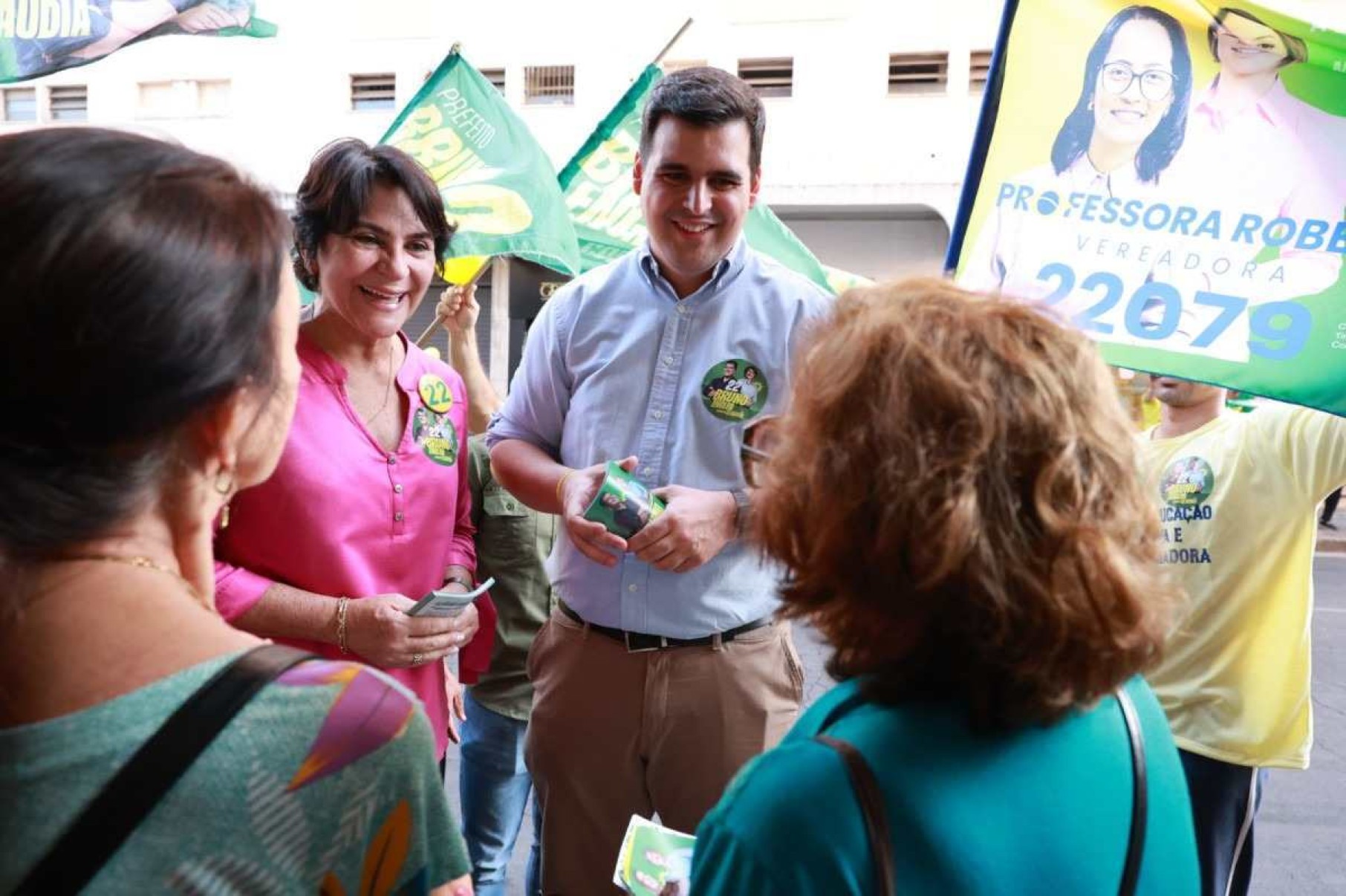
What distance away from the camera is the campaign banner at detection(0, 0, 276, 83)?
4.02m

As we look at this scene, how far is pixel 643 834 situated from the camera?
5.51 feet

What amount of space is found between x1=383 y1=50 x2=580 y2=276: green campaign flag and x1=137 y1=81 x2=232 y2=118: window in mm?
15865

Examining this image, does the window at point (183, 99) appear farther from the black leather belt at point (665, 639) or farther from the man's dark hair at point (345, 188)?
the black leather belt at point (665, 639)

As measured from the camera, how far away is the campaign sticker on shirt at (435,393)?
2348mm

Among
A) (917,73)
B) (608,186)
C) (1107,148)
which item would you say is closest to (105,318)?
(1107,148)

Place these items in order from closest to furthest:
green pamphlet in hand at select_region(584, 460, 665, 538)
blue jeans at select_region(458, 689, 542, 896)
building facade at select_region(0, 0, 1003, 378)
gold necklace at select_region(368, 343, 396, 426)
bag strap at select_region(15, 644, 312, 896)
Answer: bag strap at select_region(15, 644, 312, 896), green pamphlet in hand at select_region(584, 460, 665, 538), gold necklace at select_region(368, 343, 396, 426), blue jeans at select_region(458, 689, 542, 896), building facade at select_region(0, 0, 1003, 378)

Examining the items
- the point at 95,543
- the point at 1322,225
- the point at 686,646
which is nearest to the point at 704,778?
the point at 686,646

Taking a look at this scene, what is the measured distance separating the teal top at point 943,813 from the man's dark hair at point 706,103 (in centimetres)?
151

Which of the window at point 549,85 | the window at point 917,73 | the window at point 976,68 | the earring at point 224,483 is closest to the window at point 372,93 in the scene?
the window at point 549,85

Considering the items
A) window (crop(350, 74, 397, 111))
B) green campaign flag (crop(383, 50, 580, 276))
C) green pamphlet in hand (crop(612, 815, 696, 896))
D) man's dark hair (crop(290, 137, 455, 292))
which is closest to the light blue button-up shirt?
man's dark hair (crop(290, 137, 455, 292))

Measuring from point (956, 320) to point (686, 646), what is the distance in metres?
1.29

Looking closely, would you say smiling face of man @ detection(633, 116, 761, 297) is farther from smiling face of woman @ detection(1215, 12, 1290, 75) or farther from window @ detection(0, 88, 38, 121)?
window @ detection(0, 88, 38, 121)

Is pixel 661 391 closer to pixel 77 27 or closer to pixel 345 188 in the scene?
pixel 345 188

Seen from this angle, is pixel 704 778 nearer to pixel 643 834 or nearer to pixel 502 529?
pixel 643 834
